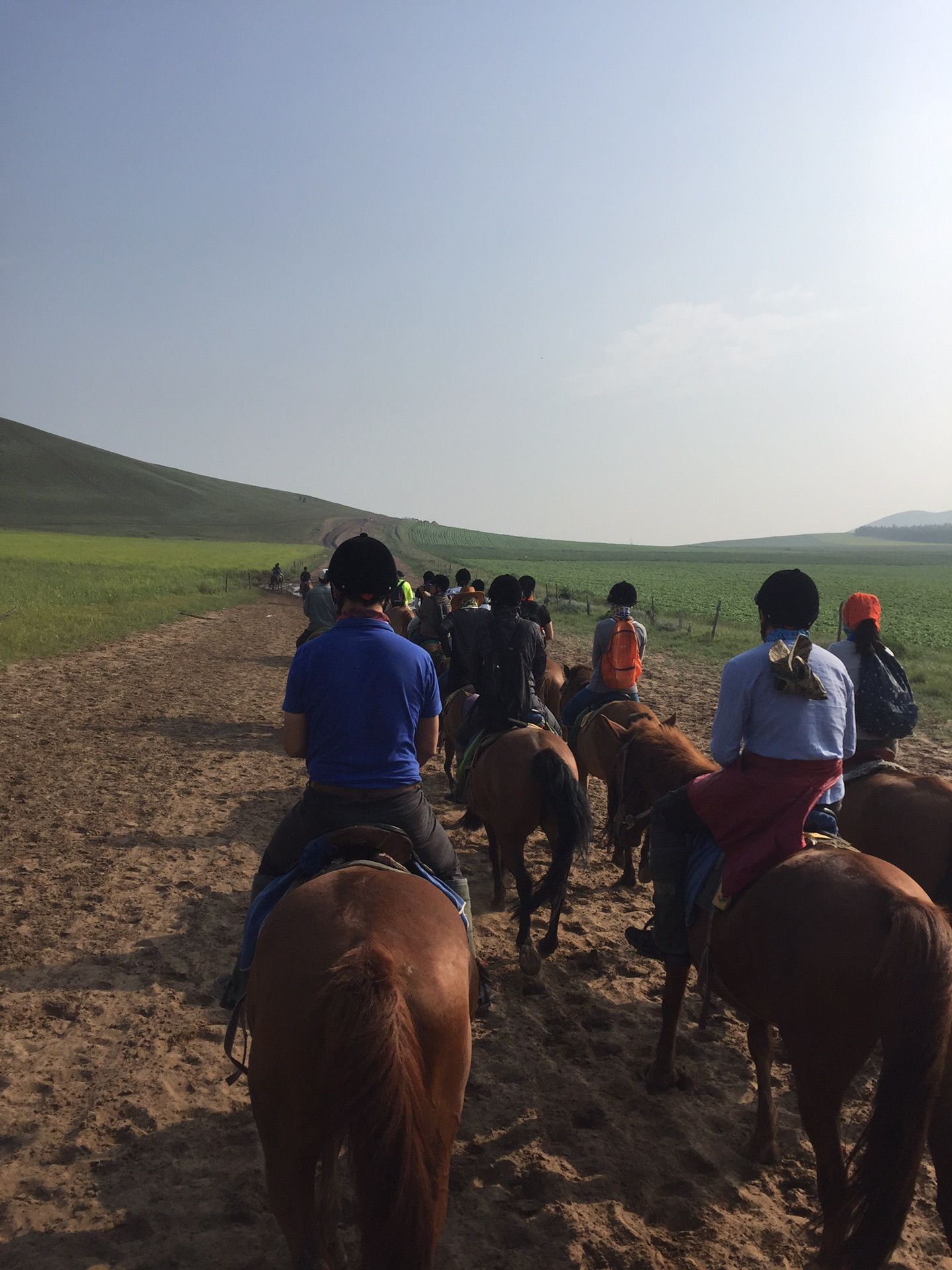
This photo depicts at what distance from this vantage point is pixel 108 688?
14.8 metres

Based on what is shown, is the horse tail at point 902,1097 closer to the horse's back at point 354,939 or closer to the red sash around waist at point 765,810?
the red sash around waist at point 765,810

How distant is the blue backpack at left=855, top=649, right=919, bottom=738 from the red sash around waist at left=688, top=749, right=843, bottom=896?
86.6 inches

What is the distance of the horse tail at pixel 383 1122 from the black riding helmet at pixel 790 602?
2.60m

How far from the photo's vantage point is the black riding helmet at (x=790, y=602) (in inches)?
148

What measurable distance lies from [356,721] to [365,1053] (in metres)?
1.42

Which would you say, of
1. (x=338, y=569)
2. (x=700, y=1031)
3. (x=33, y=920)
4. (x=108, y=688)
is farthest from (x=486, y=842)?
(x=108, y=688)

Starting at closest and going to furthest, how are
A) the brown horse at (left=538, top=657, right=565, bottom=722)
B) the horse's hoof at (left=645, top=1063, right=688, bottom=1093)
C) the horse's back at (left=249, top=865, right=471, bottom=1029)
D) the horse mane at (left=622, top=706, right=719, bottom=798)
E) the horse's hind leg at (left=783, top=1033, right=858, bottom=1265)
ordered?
the horse's back at (left=249, top=865, right=471, bottom=1029)
the horse's hind leg at (left=783, top=1033, right=858, bottom=1265)
the horse's hoof at (left=645, top=1063, right=688, bottom=1093)
the horse mane at (left=622, top=706, right=719, bottom=798)
the brown horse at (left=538, top=657, right=565, bottom=722)

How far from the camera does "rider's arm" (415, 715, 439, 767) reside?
12.2 ft

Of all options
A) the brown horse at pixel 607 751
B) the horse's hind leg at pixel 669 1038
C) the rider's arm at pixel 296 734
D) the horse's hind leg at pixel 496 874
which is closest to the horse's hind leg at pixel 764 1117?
the horse's hind leg at pixel 669 1038

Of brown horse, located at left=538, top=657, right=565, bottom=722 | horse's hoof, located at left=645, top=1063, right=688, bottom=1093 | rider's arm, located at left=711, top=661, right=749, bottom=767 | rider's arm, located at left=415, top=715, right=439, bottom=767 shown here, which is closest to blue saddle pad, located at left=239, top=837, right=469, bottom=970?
rider's arm, located at left=415, top=715, right=439, bottom=767

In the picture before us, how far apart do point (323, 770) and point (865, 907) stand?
231cm

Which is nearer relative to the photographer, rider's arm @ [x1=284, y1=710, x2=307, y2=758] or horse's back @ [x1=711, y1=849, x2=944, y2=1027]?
horse's back @ [x1=711, y1=849, x2=944, y2=1027]

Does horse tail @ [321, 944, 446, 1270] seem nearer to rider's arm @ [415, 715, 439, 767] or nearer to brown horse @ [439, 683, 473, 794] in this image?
rider's arm @ [415, 715, 439, 767]

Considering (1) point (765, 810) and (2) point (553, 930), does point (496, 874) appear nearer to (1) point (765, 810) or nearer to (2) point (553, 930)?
(2) point (553, 930)
